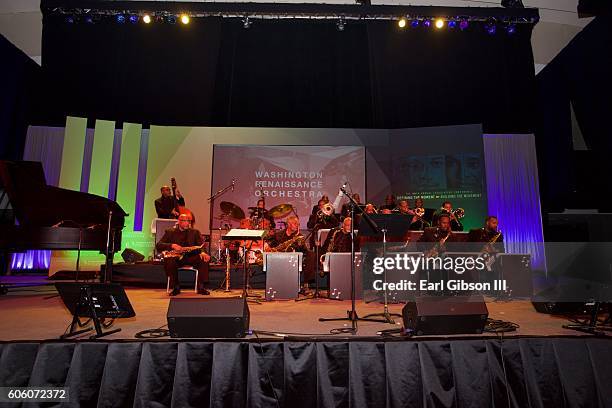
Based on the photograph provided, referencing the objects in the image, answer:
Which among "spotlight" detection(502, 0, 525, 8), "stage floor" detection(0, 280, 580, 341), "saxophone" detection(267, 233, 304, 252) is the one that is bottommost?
"stage floor" detection(0, 280, 580, 341)

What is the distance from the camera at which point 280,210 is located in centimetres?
952

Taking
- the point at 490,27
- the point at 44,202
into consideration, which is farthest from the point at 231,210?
the point at 490,27

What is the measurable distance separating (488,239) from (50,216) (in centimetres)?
765

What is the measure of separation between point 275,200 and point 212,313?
7475 millimetres

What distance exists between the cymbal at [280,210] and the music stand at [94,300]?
19.1 feet

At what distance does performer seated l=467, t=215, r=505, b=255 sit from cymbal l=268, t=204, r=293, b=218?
415 centimetres

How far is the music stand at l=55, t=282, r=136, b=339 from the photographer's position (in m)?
3.43

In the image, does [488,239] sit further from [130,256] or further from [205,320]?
[130,256]

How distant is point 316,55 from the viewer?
10.7 metres

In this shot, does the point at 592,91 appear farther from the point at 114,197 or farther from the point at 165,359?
the point at 114,197

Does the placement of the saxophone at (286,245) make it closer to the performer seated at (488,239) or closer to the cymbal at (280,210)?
the cymbal at (280,210)

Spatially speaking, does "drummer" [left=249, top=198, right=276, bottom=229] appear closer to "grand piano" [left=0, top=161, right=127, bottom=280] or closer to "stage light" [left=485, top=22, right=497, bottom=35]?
"grand piano" [left=0, top=161, right=127, bottom=280]

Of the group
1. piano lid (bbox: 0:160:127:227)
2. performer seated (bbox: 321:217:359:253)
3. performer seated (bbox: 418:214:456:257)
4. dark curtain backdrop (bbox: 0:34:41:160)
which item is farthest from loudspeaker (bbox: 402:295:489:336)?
dark curtain backdrop (bbox: 0:34:41:160)

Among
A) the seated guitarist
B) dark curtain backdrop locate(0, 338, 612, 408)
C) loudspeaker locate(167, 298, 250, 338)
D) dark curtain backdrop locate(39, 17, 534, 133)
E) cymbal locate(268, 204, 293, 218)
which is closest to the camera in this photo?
dark curtain backdrop locate(0, 338, 612, 408)
